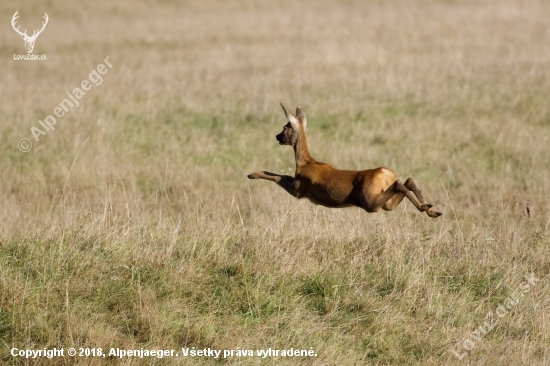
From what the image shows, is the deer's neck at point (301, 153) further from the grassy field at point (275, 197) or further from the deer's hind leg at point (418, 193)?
the deer's hind leg at point (418, 193)

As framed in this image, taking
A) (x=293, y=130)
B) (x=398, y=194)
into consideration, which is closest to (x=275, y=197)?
(x=293, y=130)

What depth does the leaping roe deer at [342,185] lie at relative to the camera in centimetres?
616

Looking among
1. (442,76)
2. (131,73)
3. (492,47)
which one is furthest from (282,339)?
(492,47)

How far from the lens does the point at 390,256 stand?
661 cm

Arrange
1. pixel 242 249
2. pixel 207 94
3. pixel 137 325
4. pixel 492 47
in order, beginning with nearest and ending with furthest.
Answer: pixel 137 325
pixel 242 249
pixel 207 94
pixel 492 47

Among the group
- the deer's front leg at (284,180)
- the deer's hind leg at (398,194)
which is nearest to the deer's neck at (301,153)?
the deer's front leg at (284,180)

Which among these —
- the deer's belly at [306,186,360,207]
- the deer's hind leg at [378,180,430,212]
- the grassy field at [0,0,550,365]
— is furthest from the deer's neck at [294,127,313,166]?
the deer's hind leg at [378,180,430,212]

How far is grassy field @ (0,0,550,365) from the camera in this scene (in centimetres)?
573

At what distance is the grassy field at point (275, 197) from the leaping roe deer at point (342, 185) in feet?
1.51

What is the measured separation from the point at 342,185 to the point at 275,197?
139 inches

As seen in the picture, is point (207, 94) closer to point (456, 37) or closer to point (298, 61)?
point (298, 61)

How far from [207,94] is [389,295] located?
10.5 meters

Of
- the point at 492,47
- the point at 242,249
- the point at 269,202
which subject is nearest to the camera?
the point at 242,249

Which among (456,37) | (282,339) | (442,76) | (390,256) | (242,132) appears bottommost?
(282,339)
